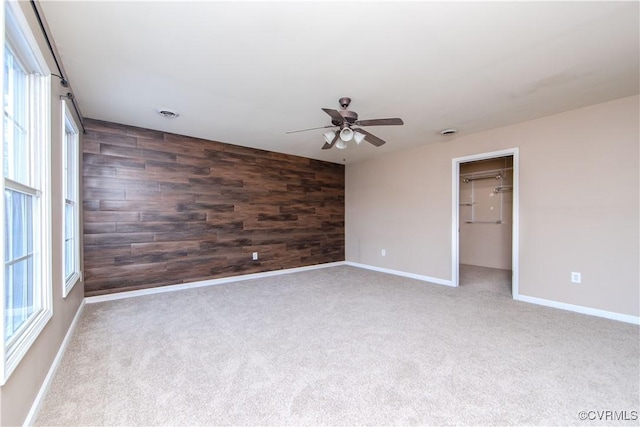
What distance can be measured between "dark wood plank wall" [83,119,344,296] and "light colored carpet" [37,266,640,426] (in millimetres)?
733

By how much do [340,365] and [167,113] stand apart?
3.24 metres

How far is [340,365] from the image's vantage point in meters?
2.11

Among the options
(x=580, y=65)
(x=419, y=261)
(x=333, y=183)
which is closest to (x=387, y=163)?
(x=333, y=183)

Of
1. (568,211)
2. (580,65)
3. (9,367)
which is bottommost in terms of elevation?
(9,367)

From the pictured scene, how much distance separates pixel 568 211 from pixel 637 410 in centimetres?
232

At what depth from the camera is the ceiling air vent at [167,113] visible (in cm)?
329

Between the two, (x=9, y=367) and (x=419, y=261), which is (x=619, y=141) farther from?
(x=9, y=367)

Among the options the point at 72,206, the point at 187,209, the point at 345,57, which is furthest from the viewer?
the point at 187,209

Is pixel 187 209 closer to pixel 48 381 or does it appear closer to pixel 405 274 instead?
pixel 48 381

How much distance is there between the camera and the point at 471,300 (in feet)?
12.0

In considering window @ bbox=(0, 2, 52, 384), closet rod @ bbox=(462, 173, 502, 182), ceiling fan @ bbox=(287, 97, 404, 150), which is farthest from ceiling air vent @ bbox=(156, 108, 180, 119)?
closet rod @ bbox=(462, 173, 502, 182)

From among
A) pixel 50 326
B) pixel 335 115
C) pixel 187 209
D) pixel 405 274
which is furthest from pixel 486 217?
pixel 50 326

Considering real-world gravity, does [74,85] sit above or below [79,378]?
above

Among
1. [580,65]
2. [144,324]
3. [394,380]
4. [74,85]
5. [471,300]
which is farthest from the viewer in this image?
[471,300]
